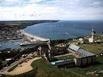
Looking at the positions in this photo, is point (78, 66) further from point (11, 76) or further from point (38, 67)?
point (11, 76)

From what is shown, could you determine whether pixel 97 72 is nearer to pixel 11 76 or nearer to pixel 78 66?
pixel 78 66

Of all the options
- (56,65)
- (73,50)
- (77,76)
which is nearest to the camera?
(77,76)

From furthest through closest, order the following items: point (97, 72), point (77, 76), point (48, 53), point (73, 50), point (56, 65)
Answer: point (73, 50), point (48, 53), point (56, 65), point (97, 72), point (77, 76)

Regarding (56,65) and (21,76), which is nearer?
(21,76)

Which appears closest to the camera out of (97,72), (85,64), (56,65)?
(97,72)

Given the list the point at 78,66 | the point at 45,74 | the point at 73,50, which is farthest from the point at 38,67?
the point at 73,50

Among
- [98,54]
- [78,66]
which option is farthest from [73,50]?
[78,66]

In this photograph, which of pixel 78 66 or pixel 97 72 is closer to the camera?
pixel 97 72

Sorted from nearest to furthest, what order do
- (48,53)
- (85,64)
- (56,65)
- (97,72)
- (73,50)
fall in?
(97,72), (56,65), (85,64), (48,53), (73,50)

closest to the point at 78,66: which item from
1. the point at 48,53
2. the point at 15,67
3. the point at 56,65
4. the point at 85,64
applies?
the point at 85,64
